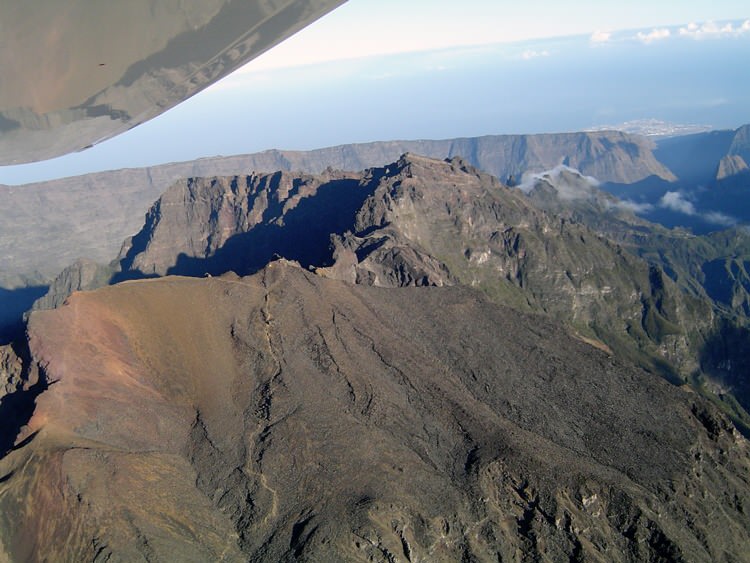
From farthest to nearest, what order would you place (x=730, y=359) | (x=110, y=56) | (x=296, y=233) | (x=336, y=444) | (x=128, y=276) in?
1. (x=128, y=276)
2. (x=296, y=233)
3. (x=730, y=359)
4. (x=336, y=444)
5. (x=110, y=56)

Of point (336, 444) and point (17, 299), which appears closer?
point (336, 444)

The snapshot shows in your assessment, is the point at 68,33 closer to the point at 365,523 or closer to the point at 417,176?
the point at 365,523

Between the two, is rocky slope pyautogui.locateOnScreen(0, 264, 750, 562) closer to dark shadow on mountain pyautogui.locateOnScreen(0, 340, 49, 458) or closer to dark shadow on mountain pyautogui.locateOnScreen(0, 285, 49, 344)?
dark shadow on mountain pyautogui.locateOnScreen(0, 340, 49, 458)

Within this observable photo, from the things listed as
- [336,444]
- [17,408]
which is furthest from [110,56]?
[17,408]

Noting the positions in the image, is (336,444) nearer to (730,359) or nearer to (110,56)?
(110,56)

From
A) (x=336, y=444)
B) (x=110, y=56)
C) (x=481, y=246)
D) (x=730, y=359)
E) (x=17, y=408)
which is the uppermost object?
(x=110, y=56)

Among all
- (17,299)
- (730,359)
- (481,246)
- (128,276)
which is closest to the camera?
(730,359)

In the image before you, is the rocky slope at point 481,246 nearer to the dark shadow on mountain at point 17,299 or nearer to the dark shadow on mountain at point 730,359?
the dark shadow on mountain at point 730,359

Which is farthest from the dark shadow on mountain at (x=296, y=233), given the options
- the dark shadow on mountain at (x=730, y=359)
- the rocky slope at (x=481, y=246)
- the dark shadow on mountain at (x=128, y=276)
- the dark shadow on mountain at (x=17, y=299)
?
the dark shadow on mountain at (x=730, y=359)

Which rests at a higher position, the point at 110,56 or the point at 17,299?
the point at 110,56
